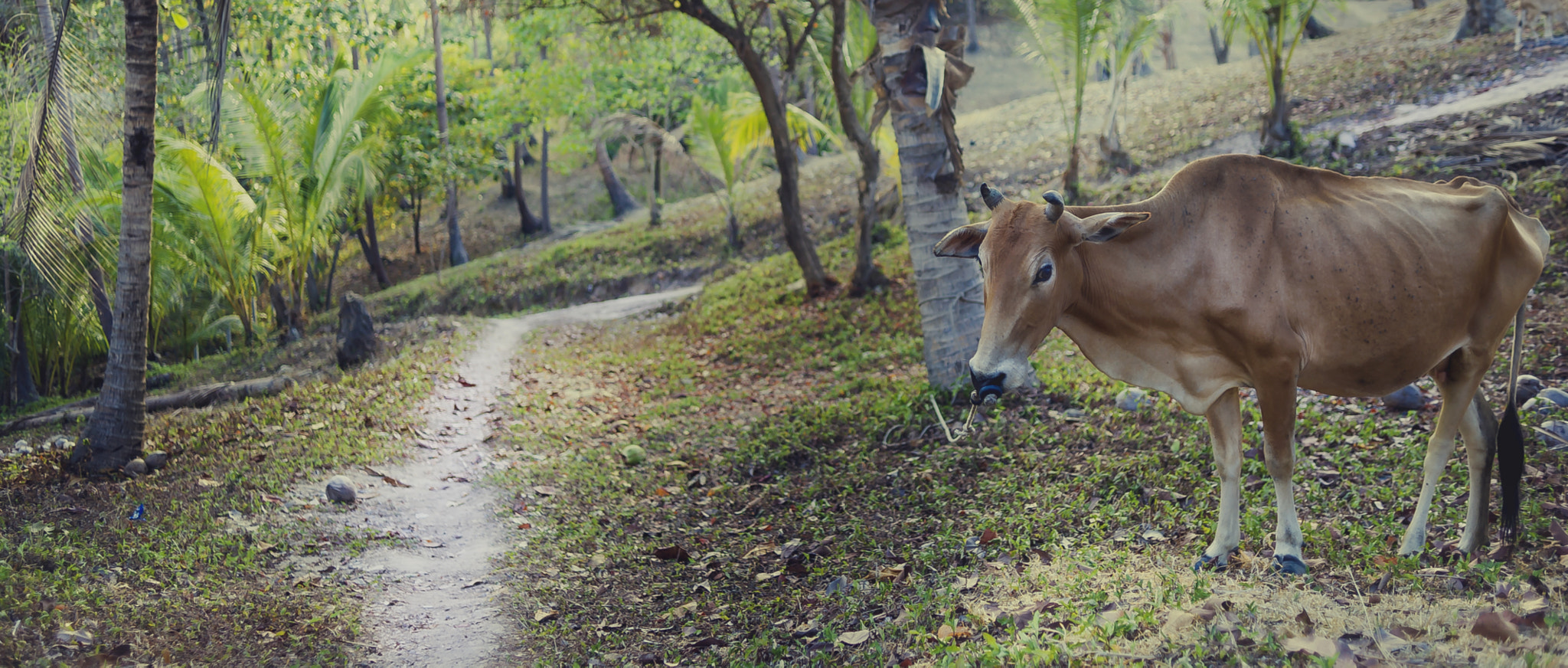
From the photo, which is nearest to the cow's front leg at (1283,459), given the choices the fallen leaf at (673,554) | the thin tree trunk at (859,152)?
the fallen leaf at (673,554)

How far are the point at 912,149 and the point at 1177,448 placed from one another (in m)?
3.25

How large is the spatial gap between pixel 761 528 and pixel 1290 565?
3337 millimetres

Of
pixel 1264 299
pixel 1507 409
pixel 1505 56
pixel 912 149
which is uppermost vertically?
pixel 1505 56

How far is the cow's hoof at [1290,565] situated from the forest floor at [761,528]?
0.40 ft

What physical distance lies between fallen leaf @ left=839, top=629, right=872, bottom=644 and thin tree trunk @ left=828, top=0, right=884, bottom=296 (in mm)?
8806

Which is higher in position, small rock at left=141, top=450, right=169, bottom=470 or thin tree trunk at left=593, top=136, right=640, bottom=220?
thin tree trunk at left=593, top=136, right=640, bottom=220

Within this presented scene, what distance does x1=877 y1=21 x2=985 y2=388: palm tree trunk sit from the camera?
315 inches

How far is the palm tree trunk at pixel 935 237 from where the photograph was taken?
315 inches

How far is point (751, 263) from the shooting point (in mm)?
19234

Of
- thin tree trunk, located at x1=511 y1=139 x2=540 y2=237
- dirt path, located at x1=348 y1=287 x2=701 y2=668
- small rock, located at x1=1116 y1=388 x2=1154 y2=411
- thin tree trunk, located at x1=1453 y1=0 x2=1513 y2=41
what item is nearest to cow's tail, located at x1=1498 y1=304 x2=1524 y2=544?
small rock, located at x1=1116 y1=388 x2=1154 y2=411

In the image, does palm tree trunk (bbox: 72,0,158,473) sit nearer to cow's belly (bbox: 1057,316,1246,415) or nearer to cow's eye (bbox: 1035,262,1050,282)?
cow's eye (bbox: 1035,262,1050,282)

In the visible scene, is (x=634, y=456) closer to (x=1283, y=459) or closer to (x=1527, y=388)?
(x=1283, y=459)

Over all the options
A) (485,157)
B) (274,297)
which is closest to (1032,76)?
(485,157)

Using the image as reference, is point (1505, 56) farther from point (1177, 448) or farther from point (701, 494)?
point (701, 494)
